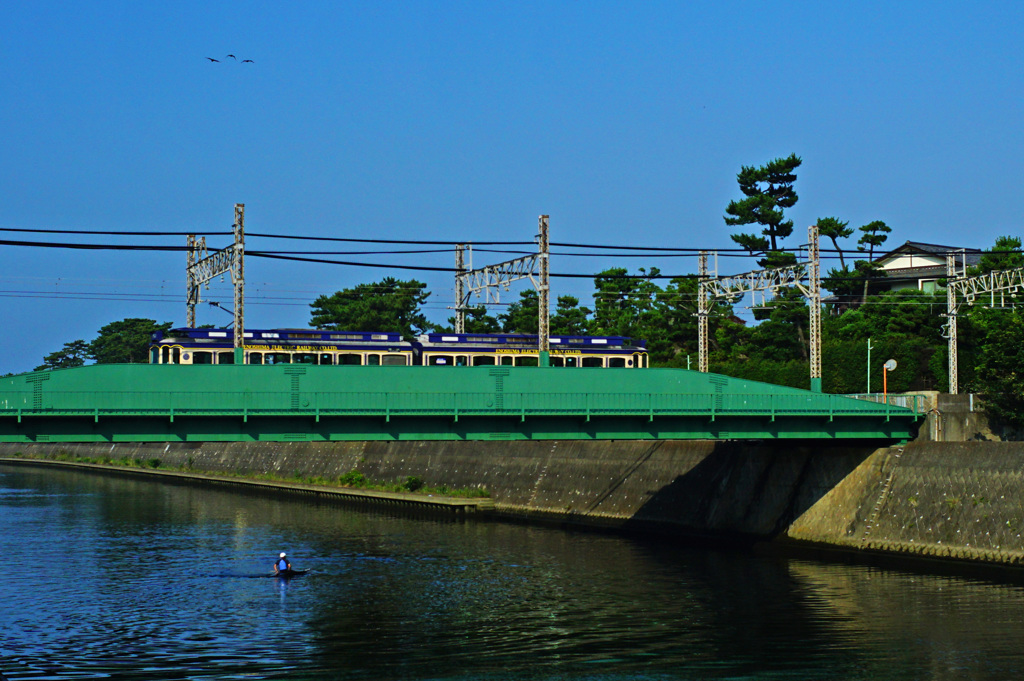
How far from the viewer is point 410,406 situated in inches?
1615

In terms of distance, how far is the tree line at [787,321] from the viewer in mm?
75375

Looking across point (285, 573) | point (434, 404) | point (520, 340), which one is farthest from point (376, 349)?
point (434, 404)

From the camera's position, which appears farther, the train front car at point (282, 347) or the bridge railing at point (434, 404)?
the train front car at point (282, 347)

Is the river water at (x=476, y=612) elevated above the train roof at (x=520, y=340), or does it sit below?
below

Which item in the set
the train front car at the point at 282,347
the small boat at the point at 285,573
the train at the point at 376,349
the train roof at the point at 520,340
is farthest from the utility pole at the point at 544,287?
the small boat at the point at 285,573

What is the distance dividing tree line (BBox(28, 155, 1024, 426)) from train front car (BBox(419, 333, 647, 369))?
977 centimetres

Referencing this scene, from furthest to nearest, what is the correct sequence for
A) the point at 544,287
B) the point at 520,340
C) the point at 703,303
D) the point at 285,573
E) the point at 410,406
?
1. the point at 703,303
2. the point at 520,340
3. the point at 544,287
4. the point at 285,573
5. the point at 410,406

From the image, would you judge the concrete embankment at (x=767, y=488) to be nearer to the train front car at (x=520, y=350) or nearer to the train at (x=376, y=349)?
the train front car at (x=520, y=350)

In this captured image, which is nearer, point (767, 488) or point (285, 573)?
point (285, 573)

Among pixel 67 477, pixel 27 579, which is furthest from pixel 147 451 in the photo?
pixel 27 579

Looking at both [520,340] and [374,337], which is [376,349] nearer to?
[374,337]

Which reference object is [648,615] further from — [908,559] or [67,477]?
[67,477]

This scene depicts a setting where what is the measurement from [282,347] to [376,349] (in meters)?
5.00

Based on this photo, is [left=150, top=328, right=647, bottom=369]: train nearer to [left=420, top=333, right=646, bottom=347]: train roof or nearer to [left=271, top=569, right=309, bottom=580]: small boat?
[left=420, top=333, right=646, bottom=347]: train roof
